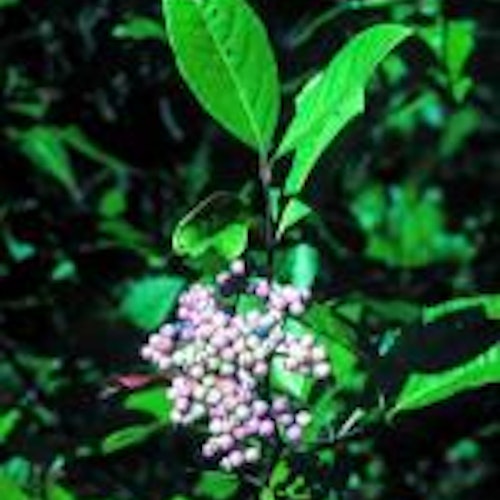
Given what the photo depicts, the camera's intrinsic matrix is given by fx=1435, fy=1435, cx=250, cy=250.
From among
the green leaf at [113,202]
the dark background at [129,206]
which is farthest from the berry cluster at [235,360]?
the green leaf at [113,202]

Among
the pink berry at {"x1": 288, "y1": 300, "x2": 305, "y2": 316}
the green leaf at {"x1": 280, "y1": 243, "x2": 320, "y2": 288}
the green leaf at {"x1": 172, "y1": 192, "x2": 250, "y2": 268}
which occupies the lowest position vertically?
the green leaf at {"x1": 280, "y1": 243, "x2": 320, "y2": 288}

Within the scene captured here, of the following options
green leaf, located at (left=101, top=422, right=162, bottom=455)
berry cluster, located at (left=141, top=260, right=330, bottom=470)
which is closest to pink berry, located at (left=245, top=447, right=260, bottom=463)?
berry cluster, located at (left=141, top=260, right=330, bottom=470)

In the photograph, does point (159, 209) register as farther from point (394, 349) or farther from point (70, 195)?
point (394, 349)

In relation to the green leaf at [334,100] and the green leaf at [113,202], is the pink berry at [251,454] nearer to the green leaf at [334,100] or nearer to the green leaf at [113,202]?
the green leaf at [334,100]

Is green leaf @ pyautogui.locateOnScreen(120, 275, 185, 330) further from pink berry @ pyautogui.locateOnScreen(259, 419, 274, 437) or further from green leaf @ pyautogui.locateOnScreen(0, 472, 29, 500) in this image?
pink berry @ pyautogui.locateOnScreen(259, 419, 274, 437)

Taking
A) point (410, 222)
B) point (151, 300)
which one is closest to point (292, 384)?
point (151, 300)

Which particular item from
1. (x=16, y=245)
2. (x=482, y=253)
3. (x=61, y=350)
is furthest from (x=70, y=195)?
(x=482, y=253)

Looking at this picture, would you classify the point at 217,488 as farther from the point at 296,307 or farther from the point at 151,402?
the point at 296,307
